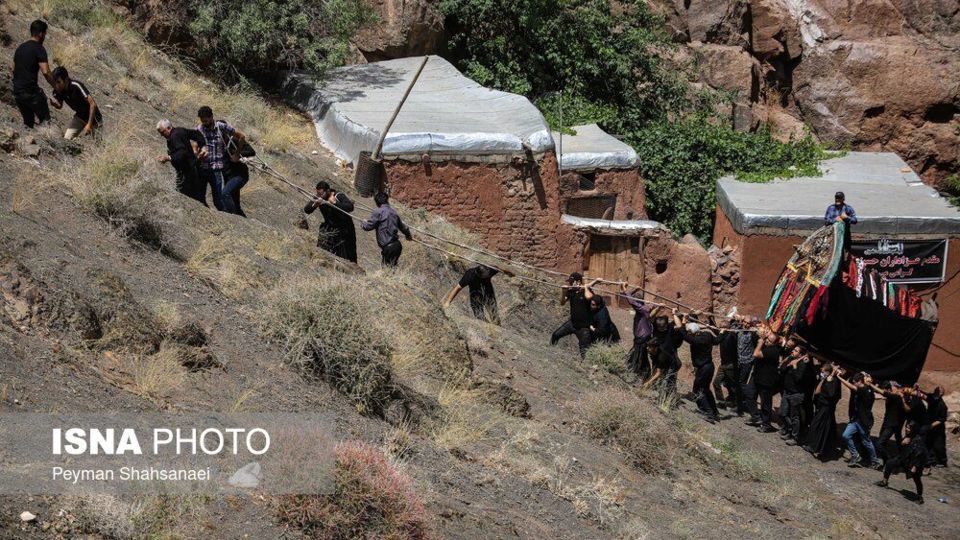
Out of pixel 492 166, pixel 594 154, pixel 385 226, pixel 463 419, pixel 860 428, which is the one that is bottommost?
pixel 860 428

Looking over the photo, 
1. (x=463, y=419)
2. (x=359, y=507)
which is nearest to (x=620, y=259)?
(x=463, y=419)

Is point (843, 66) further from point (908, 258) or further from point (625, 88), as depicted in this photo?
point (908, 258)

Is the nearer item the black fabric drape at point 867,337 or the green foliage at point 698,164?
the black fabric drape at point 867,337

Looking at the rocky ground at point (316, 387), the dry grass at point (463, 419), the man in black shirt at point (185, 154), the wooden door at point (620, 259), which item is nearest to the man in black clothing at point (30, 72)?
the rocky ground at point (316, 387)

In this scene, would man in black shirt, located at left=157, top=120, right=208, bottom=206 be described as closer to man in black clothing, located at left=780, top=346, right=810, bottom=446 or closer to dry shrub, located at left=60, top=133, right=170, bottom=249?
dry shrub, located at left=60, top=133, right=170, bottom=249

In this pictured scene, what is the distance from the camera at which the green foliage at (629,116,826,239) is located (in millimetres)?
22906

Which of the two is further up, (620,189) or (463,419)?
(463,419)

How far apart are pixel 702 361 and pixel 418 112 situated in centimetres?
734

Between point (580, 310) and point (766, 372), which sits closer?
point (580, 310)

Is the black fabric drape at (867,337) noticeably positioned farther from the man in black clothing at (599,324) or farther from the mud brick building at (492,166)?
the mud brick building at (492,166)

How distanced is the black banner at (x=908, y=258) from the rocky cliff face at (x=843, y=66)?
281 inches

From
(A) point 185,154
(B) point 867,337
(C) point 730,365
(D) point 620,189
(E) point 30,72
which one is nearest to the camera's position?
(E) point 30,72

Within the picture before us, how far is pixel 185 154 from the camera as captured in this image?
498 inches

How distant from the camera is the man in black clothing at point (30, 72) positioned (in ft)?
40.5
